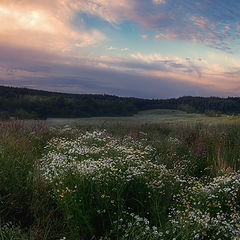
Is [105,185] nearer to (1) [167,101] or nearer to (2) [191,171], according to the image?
(2) [191,171]

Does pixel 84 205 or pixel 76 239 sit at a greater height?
pixel 84 205

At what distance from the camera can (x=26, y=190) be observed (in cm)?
464

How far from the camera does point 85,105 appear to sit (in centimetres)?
3800

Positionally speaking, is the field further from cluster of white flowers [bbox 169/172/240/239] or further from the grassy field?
the grassy field

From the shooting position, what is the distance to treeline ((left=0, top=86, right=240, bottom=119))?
30928 millimetres

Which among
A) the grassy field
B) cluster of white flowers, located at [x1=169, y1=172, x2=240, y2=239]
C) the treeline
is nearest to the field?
cluster of white flowers, located at [x1=169, y1=172, x2=240, y2=239]

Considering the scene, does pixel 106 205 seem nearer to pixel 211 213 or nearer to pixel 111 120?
pixel 211 213

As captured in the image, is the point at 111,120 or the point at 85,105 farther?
the point at 85,105

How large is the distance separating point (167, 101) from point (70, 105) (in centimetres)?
2545

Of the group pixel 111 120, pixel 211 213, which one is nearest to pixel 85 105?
pixel 111 120

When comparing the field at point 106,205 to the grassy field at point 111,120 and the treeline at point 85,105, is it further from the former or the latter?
the treeline at point 85,105

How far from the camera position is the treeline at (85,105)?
30.9 metres

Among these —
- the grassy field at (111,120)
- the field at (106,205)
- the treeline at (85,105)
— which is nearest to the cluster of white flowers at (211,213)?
the field at (106,205)

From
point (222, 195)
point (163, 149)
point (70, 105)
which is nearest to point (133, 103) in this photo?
point (70, 105)
